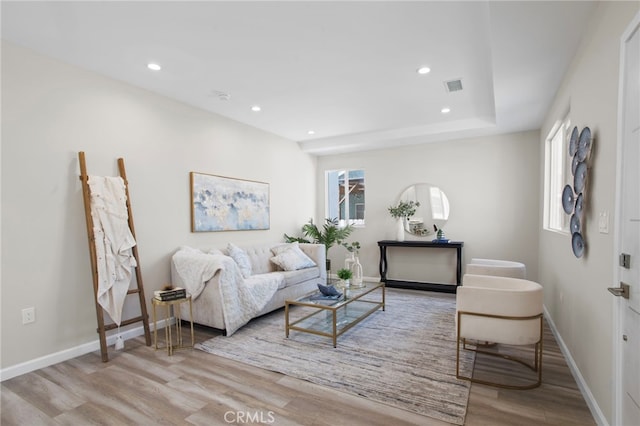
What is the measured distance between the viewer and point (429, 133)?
5.10m

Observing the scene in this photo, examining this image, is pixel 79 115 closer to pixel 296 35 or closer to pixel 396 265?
pixel 296 35

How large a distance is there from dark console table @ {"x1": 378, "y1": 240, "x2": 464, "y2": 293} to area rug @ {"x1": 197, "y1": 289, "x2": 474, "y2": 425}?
1257 mm

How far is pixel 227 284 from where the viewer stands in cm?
329

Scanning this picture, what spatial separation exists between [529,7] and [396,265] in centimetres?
450

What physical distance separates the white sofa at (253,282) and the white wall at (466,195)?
1577 millimetres

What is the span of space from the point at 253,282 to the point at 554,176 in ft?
12.8

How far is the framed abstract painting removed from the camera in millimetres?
4098

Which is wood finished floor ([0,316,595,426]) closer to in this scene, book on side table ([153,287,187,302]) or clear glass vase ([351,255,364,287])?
book on side table ([153,287,187,302])

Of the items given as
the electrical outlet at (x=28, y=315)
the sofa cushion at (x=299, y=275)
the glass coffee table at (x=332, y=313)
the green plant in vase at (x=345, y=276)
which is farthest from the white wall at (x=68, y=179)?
the green plant in vase at (x=345, y=276)

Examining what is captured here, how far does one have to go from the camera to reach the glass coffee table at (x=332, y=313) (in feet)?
10.2

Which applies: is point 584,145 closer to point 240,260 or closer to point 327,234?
point 240,260

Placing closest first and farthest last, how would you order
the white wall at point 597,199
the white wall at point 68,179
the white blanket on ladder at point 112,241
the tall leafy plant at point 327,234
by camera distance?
the white wall at point 597,199 < the white wall at point 68,179 < the white blanket on ladder at point 112,241 < the tall leafy plant at point 327,234

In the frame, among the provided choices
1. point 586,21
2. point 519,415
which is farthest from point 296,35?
point 519,415

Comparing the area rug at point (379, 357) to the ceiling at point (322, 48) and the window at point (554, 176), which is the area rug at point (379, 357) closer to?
the window at point (554, 176)
